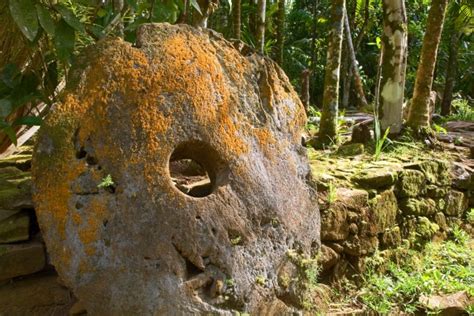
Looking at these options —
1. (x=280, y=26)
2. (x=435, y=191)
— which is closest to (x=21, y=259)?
(x=435, y=191)

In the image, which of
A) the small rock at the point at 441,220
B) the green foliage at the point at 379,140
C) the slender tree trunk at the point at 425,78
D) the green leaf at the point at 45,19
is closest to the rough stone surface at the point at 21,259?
the green leaf at the point at 45,19

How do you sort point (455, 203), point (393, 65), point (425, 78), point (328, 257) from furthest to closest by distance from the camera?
point (425, 78) → point (393, 65) → point (455, 203) → point (328, 257)

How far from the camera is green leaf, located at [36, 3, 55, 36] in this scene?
258 centimetres

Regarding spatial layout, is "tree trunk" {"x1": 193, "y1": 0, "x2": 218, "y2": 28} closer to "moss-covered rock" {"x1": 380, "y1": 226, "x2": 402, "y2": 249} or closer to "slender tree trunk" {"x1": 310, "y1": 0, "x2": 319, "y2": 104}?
"moss-covered rock" {"x1": 380, "y1": 226, "x2": 402, "y2": 249}

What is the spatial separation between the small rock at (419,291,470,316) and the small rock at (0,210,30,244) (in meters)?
2.86

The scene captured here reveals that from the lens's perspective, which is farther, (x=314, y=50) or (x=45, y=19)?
(x=314, y=50)

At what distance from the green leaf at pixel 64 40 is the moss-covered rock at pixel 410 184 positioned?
10.2 feet

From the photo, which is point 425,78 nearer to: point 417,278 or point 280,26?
point 417,278

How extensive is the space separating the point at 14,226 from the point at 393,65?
4.27 metres

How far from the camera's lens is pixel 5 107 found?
278 centimetres

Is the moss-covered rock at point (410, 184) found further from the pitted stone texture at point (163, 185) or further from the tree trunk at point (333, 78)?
the pitted stone texture at point (163, 185)

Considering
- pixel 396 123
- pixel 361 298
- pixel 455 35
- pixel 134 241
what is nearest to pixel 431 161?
pixel 396 123

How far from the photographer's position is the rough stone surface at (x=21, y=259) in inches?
106

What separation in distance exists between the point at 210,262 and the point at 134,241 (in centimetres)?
43
